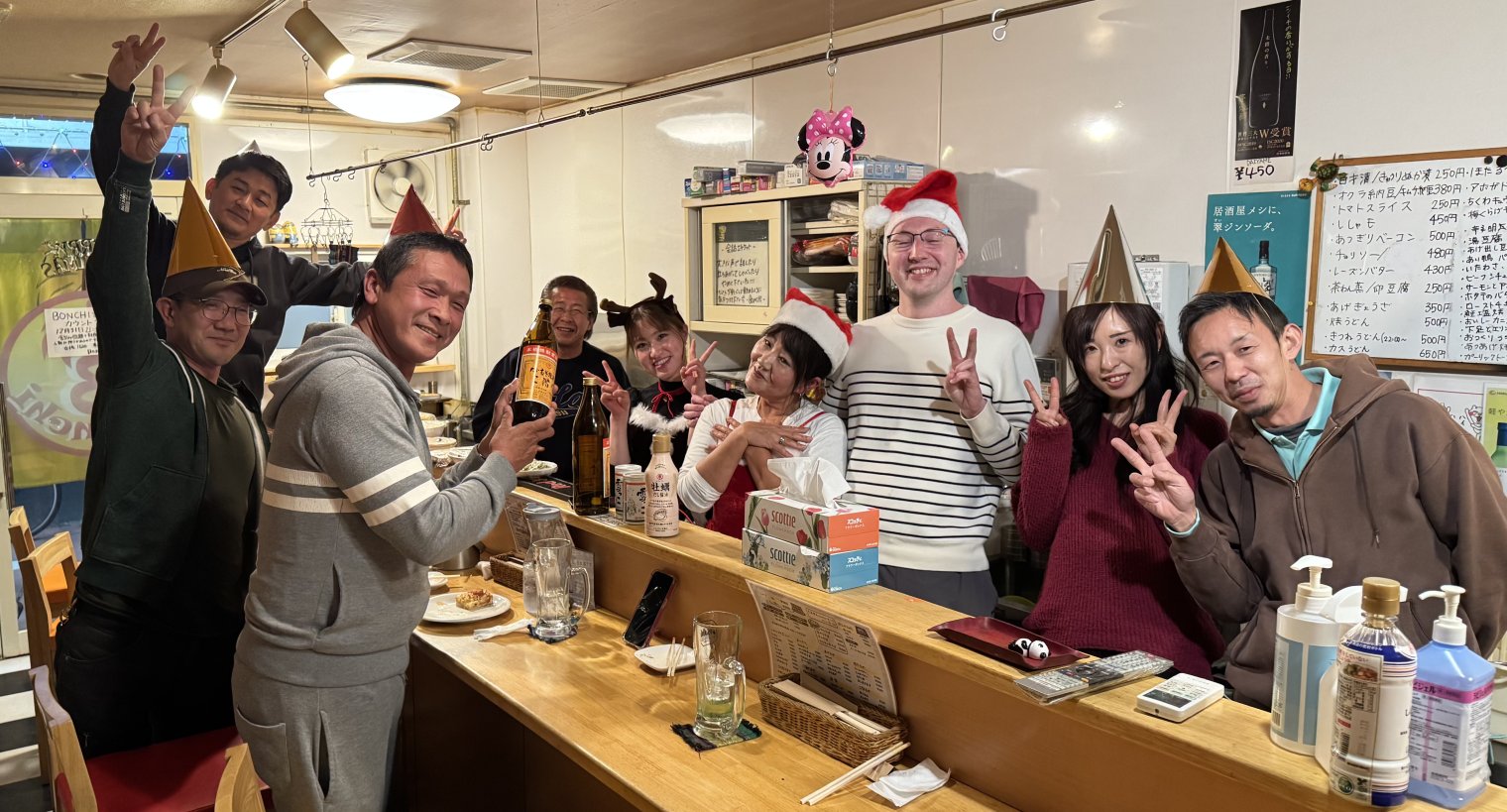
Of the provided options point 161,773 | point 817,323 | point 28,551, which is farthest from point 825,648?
point 28,551

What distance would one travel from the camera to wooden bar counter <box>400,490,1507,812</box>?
1354 mm

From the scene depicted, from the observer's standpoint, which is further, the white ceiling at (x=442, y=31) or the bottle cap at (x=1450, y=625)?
the white ceiling at (x=442, y=31)

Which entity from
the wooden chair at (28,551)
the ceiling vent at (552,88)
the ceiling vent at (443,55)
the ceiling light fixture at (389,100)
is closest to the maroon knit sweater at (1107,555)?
the wooden chair at (28,551)

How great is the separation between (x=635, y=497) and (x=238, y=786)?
115 centimetres

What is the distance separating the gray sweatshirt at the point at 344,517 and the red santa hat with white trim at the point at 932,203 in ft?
4.51

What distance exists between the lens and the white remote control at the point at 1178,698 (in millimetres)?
1379

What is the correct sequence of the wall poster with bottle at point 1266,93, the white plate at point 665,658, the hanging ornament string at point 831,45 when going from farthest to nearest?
the wall poster with bottle at point 1266,93 → the hanging ornament string at point 831,45 → the white plate at point 665,658

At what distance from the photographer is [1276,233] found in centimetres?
296

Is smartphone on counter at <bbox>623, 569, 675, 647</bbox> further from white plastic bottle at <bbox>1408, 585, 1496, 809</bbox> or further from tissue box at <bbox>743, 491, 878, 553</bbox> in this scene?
white plastic bottle at <bbox>1408, 585, 1496, 809</bbox>

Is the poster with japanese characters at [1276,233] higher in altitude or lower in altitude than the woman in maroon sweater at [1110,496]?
higher

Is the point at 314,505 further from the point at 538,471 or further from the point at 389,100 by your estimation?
the point at 389,100

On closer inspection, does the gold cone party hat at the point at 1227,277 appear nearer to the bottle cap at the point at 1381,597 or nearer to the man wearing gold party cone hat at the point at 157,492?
the bottle cap at the point at 1381,597

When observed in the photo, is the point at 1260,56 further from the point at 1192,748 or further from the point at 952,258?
the point at 1192,748

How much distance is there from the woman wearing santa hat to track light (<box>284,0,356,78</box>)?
5.16 ft
